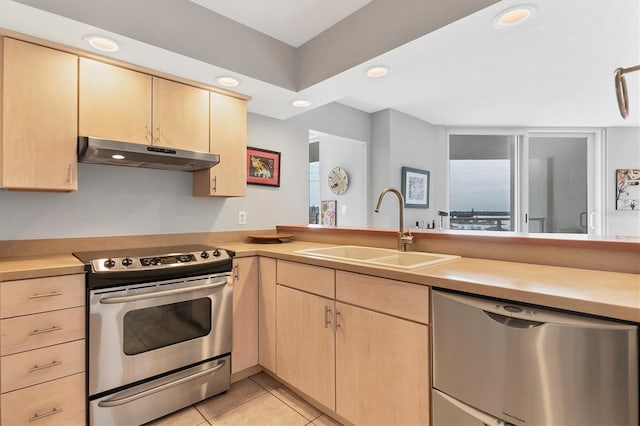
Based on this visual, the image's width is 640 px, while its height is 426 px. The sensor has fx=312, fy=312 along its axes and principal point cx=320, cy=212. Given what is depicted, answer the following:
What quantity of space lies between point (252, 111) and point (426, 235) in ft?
6.34

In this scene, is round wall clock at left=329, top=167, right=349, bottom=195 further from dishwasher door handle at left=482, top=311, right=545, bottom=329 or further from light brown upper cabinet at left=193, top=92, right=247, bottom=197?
dishwasher door handle at left=482, top=311, right=545, bottom=329

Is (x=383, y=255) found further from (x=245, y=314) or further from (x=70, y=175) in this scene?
(x=70, y=175)

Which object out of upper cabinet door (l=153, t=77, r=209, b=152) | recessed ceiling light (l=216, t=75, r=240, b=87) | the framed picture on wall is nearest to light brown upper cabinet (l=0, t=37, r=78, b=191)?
upper cabinet door (l=153, t=77, r=209, b=152)

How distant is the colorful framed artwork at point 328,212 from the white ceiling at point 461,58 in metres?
1.40

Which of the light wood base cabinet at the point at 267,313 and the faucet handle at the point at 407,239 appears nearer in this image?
the faucet handle at the point at 407,239

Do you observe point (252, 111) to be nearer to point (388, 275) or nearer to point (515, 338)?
point (388, 275)

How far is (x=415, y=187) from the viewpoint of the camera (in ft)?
14.3

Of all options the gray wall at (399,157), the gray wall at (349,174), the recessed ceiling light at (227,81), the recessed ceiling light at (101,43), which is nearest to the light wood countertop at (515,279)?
the recessed ceiling light at (101,43)

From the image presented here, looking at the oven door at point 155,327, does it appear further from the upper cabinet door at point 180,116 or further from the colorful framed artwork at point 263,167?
the colorful framed artwork at point 263,167

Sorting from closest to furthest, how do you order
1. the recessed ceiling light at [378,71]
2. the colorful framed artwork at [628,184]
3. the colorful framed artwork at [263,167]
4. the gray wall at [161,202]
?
1. the gray wall at [161,202]
2. the recessed ceiling light at [378,71]
3. the colorful framed artwork at [263,167]
4. the colorful framed artwork at [628,184]

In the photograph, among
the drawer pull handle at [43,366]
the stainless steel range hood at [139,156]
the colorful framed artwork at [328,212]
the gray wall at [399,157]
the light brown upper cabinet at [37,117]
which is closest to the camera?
the drawer pull handle at [43,366]

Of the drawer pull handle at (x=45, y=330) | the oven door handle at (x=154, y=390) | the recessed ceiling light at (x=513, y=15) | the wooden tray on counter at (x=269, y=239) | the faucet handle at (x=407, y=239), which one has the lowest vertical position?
the oven door handle at (x=154, y=390)

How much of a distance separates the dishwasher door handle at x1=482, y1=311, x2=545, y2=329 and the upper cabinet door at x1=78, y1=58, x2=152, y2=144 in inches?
83.0

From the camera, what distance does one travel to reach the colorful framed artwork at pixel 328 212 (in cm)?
455
